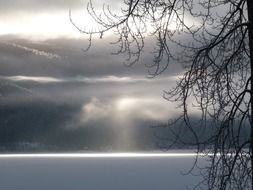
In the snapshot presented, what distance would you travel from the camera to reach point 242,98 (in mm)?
7059

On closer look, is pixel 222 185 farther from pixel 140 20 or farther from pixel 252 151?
pixel 140 20

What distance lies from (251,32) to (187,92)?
1.01 metres

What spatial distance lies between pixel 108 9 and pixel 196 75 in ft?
4.21

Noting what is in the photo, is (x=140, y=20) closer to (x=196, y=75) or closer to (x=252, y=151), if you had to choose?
(x=196, y=75)

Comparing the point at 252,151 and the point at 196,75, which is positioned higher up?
the point at 196,75

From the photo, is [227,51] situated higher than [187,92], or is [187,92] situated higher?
[227,51]

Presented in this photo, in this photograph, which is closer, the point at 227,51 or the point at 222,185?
the point at 222,185

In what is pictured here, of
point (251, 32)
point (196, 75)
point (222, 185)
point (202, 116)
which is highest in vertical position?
point (251, 32)

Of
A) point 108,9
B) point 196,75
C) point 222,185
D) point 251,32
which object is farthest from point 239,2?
point 222,185

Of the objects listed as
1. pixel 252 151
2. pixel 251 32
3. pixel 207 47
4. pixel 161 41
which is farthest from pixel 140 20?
pixel 252 151

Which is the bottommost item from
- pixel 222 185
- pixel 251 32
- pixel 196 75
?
pixel 222 185

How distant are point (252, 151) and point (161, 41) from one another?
1.65 m

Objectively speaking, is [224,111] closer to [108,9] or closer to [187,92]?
[187,92]

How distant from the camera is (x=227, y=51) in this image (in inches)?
290
